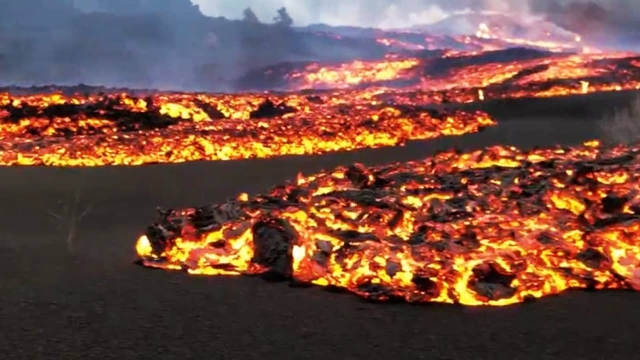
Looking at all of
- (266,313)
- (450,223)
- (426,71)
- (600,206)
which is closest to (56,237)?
(266,313)

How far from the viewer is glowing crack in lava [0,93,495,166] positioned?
28.4m

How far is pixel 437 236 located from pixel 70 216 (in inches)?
352

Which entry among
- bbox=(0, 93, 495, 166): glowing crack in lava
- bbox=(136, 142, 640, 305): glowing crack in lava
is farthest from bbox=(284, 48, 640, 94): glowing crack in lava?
bbox=(136, 142, 640, 305): glowing crack in lava

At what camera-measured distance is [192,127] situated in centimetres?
3359

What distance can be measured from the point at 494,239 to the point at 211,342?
17.4 feet

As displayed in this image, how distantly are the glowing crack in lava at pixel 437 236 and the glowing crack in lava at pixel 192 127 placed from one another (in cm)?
1334

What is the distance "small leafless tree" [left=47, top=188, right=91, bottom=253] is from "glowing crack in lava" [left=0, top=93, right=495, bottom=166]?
7858 millimetres

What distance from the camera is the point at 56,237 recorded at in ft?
50.5

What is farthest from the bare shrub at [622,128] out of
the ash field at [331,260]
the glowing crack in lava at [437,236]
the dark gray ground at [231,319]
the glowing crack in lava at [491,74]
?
the dark gray ground at [231,319]

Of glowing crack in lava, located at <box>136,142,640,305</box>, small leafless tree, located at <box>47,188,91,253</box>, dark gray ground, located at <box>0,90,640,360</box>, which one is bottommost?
small leafless tree, located at <box>47,188,91,253</box>

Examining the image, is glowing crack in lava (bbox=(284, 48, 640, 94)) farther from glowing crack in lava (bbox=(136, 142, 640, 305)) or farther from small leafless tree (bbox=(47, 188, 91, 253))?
glowing crack in lava (bbox=(136, 142, 640, 305))

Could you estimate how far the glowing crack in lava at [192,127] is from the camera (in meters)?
28.4

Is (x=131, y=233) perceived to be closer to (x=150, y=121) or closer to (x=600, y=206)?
(x=600, y=206)

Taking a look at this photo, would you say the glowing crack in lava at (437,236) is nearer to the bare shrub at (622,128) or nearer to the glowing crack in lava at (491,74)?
the bare shrub at (622,128)
